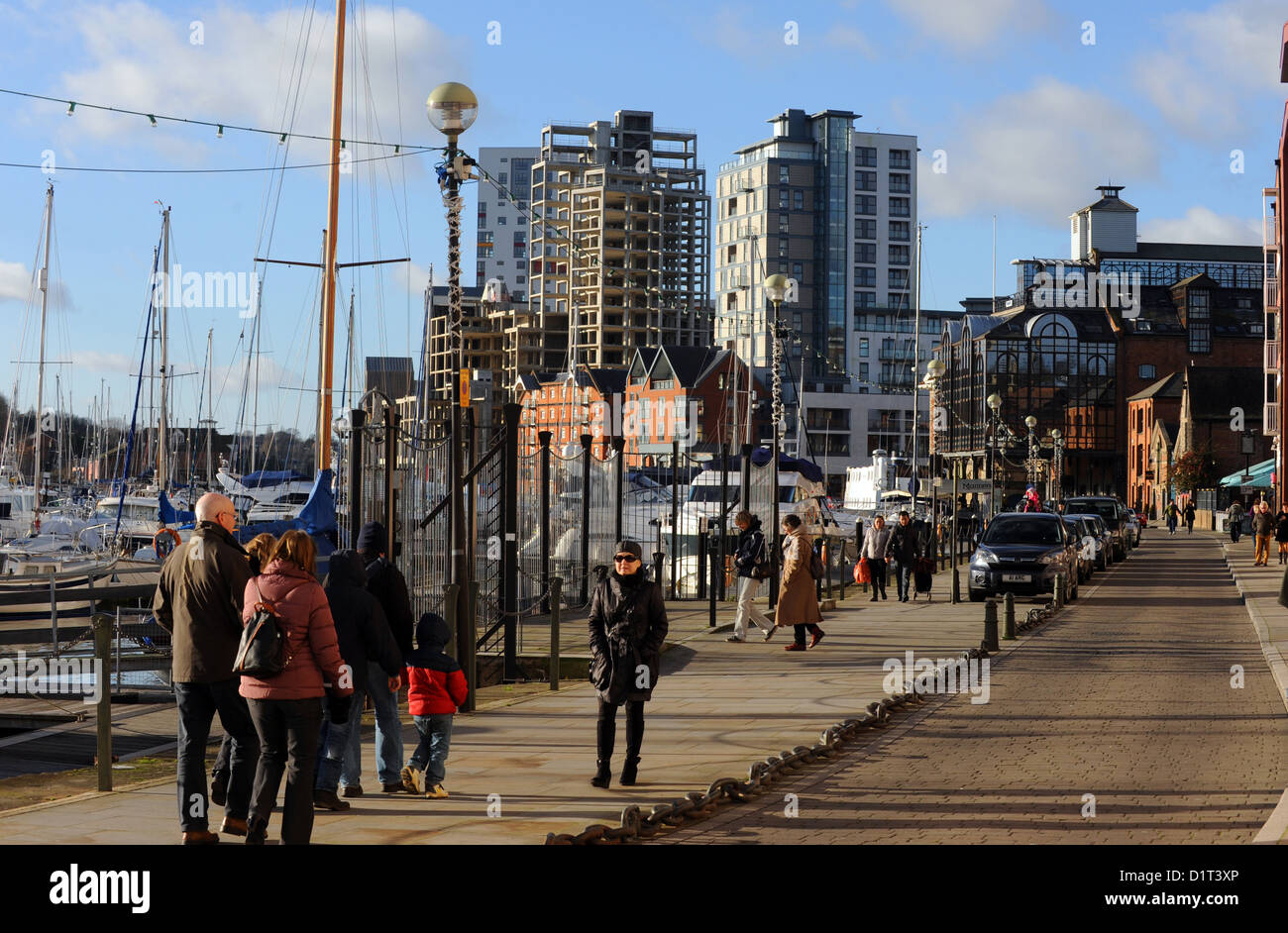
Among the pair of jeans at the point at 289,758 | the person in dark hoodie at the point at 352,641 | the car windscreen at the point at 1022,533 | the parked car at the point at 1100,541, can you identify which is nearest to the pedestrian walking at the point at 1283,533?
the parked car at the point at 1100,541

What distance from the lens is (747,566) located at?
67.9 feet

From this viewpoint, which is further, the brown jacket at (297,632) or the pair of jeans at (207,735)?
the pair of jeans at (207,735)

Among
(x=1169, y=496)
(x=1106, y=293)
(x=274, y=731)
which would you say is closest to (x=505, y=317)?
(x=1106, y=293)

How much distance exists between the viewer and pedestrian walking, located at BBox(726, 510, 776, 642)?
2069 centimetres

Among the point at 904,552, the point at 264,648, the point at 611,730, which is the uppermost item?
the point at 264,648

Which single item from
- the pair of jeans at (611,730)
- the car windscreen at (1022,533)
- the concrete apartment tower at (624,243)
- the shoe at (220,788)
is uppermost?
the concrete apartment tower at (624,243)

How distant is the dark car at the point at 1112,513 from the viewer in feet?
171

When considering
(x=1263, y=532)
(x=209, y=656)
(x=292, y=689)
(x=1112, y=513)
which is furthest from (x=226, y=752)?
(x=1112, y=513)

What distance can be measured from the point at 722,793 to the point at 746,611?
1159 cm

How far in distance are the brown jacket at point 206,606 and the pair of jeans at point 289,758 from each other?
1.77ft

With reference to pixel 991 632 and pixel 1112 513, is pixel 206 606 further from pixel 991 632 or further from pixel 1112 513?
pixel 1112 513

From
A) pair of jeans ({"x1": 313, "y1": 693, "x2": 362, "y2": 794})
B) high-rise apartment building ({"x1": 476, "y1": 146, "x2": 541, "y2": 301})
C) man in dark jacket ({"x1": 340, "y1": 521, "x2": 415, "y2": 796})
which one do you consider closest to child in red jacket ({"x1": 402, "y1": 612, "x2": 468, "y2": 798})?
man in dark jacket ({"x1": 340, "y1": 521, "x2": 415, "y2": 796})

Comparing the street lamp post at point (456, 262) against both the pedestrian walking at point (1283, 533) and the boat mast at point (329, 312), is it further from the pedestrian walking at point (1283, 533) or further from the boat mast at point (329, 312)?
the pedestrian walking at point (1283, 533)

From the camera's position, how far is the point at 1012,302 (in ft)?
469
